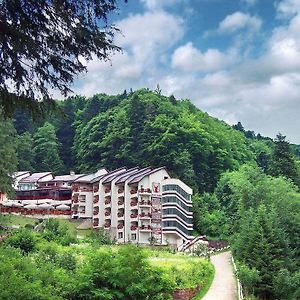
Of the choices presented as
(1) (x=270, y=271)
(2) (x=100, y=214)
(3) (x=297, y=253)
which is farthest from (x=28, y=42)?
(2) (x=100, y=214)

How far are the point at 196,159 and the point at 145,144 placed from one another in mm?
7936

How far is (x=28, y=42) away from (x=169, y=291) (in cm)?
1523

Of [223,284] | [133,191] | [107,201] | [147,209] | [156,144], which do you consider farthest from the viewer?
[156,144]

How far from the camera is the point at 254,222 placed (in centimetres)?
3042

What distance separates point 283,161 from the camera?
58.8 m

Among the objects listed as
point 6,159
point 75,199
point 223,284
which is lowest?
point 223,284

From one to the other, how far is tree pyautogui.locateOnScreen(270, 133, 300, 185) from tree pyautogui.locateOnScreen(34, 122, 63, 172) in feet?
118

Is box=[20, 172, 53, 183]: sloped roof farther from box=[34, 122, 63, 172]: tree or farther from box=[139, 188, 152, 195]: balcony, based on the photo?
box=[139, 188, 152, 195]: balcony

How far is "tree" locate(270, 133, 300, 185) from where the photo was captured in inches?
2306

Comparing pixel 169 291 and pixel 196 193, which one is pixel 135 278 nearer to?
pixel 169 291

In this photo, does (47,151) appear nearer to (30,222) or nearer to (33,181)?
(33,181)

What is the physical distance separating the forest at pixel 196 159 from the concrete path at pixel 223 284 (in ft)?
5.18

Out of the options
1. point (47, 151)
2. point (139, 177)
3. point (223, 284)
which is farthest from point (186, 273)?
point (47, 151)

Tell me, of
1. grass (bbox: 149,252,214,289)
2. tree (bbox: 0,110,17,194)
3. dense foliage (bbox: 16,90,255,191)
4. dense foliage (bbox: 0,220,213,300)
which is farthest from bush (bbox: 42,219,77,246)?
dense foliage (bbox: 16,90,255,191)
